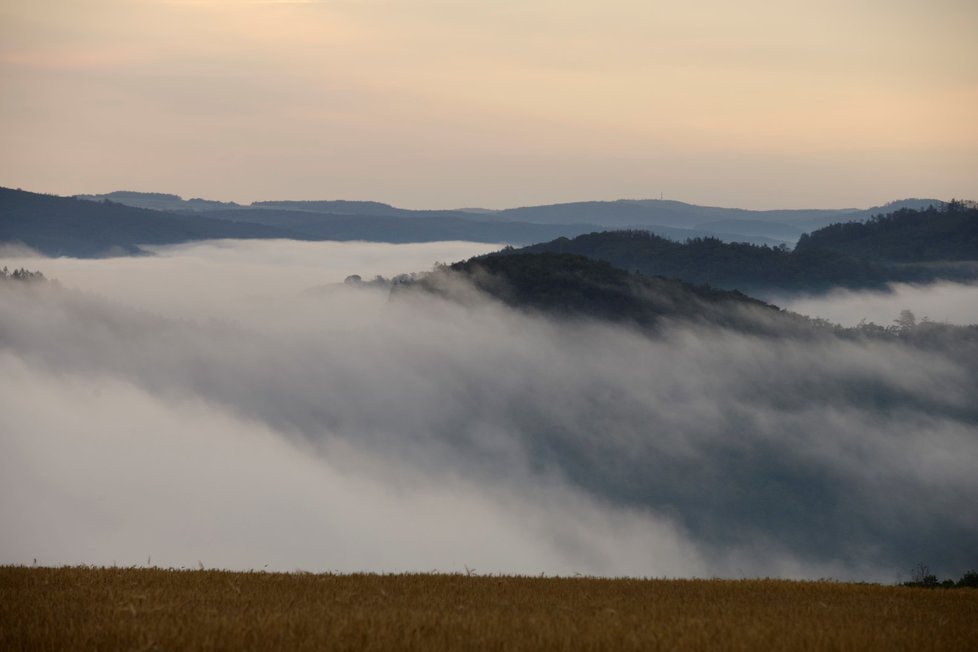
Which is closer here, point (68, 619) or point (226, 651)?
point (226, 651)

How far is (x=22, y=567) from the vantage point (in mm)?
24453

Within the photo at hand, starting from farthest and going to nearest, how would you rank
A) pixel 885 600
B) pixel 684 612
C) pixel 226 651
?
pixel 885 600 < pixel 684 612 < pixel 226 651

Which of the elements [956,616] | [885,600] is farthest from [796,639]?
[885,600]

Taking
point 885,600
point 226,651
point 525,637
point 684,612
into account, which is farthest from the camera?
point 885,600

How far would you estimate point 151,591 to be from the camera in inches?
838

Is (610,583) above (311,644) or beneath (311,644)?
A: beneath

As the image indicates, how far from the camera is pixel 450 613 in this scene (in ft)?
63.4

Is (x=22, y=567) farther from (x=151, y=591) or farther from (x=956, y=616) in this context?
(x=956, y=616)

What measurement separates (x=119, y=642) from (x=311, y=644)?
2588 mm

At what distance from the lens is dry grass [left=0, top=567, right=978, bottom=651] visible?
16.5 meters

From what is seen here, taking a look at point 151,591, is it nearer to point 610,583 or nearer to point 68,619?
point 68,619

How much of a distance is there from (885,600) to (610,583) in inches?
224

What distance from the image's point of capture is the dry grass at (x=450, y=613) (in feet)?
54.0

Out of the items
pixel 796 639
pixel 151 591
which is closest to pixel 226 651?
pixel 151 591
